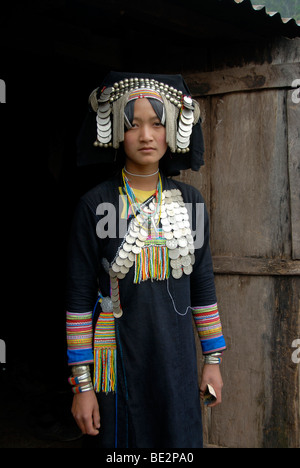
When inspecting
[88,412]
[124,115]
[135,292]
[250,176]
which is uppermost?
[124,115]

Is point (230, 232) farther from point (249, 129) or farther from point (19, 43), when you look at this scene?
point (19, 43)

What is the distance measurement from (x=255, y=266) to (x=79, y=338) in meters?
1.24

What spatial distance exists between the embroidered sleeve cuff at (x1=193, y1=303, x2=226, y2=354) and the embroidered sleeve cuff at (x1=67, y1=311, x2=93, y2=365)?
1.77 ft

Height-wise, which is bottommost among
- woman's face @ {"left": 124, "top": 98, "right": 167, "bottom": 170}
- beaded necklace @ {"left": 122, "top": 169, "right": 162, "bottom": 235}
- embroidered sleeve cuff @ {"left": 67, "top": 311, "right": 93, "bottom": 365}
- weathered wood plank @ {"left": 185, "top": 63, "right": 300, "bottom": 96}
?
embroidered sleeve cuff @ {"left": 67, "top": 311, "right": 93, "bottom": 365}

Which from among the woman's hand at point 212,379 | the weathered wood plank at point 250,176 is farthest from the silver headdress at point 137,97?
the woman's hand at point 212,379

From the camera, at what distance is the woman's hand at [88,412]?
1873 millimetres

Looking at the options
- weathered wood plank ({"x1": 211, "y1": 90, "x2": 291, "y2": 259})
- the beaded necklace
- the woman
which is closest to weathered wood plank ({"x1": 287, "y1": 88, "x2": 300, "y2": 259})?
weathered wood plank ({"x1": 211, "y1": 90, "x2": 291, "y2": 259})

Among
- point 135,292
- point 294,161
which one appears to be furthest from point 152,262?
point 294,161

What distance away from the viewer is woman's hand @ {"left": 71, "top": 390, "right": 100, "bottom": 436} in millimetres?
1873

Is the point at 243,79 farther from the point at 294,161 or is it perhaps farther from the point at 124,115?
the point at 124,115

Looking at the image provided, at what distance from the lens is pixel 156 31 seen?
2912 mm

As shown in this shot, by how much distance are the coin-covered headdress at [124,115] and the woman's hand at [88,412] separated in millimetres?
1048

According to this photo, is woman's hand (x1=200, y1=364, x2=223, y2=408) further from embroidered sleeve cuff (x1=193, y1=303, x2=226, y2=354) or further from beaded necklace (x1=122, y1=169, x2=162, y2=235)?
beaded necklace (x1=122, y1=169, x2=162, y2=235)

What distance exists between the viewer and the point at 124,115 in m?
1.92
